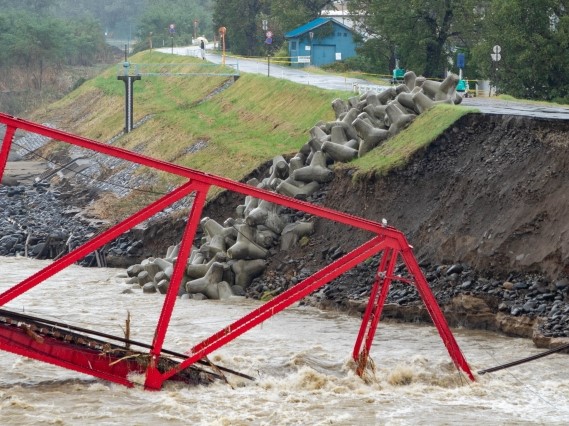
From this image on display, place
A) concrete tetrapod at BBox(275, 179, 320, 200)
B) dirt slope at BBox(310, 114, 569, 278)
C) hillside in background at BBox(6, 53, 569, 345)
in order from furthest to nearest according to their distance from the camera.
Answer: concrete tetrapod at BBox(275, 179, 320, 200) → dirt slope at BBox(310, 114, 569, 278) → hillside in background at BBox(6, 53, 569, 345)

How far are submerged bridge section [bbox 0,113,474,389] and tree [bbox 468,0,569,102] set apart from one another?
3352 cm

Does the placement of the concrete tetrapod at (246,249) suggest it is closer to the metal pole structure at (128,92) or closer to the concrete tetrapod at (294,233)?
the concrete tetrapod at (294,233)

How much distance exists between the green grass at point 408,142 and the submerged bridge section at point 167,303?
38.9 feet

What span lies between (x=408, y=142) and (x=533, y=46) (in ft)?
69.8

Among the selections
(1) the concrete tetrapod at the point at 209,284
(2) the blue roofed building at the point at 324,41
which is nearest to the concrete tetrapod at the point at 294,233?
(1) the concrete tetrapod at the point at 209,284

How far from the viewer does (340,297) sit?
29.9 m

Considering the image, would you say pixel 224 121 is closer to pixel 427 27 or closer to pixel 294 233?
pixel 427 27

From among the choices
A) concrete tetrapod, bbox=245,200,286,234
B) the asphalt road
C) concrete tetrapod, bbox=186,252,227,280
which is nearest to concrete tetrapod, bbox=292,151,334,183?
concrete tetrapod, bbox=245,200,286,234

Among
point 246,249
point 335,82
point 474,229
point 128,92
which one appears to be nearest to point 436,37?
point 335,82

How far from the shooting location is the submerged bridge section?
20.7 metres

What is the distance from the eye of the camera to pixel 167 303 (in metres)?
20.5

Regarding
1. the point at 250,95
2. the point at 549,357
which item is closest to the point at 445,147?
the point at 549,357

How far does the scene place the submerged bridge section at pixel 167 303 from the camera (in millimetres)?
20688

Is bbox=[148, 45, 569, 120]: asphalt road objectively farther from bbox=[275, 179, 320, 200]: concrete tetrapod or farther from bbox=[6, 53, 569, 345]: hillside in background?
bbox=[275, 179, 320, 200]: concrete tetrapod
